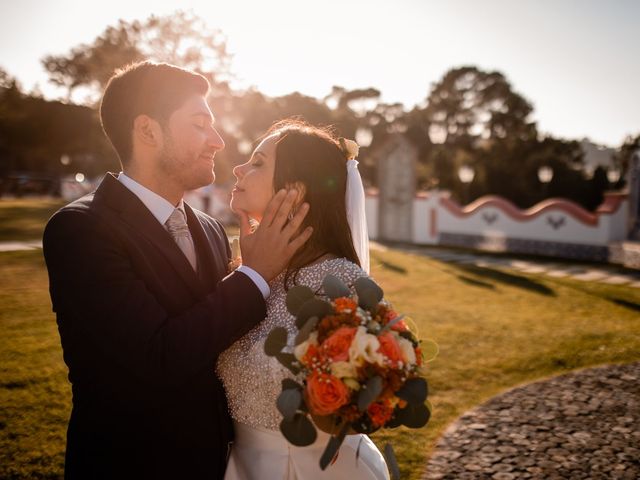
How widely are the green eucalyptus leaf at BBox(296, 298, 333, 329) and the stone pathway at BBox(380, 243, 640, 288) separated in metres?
12.8

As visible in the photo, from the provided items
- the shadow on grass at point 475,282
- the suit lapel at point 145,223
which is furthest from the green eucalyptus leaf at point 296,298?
the shadow on grass at point 475,282

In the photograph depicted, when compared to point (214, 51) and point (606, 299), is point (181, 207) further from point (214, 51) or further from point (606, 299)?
point (214, 51)

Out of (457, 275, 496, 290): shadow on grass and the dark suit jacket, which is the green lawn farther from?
the dark suit jacket

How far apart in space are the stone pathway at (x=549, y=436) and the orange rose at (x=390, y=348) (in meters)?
2.73

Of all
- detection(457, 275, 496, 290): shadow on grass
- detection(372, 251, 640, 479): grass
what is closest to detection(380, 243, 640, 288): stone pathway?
detection(372, 251, 640, 479): grass

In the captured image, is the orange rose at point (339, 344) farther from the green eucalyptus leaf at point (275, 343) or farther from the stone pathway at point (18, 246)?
the stone pathway at point (18, 246)

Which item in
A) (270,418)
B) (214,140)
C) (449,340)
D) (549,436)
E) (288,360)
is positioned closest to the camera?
(288,360)

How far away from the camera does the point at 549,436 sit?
176 inches

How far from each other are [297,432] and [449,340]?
20.2 ft

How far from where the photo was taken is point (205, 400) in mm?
2174

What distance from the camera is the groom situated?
5.81 feet

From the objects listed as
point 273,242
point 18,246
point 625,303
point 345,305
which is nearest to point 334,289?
point 345,305

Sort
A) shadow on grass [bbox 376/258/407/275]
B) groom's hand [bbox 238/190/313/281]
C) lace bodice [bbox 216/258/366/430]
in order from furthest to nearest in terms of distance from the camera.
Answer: shadow on grass [bbox 376/258/407/275] → lace bodice [bbox 216/258/366/430] → groom's hand [bbox 238/190/313/281]

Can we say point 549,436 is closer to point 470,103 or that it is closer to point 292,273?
point 292,273
